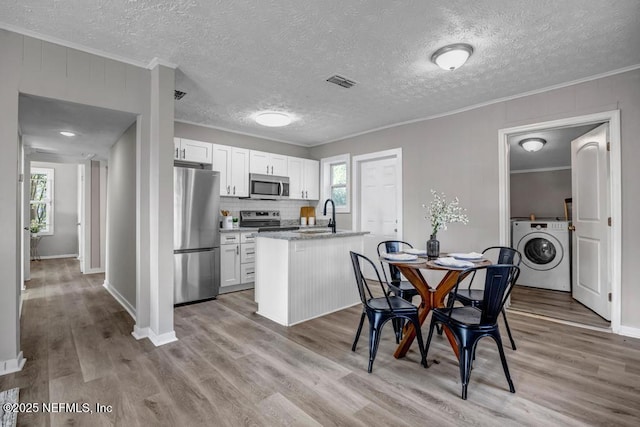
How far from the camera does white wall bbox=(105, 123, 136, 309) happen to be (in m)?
3.56

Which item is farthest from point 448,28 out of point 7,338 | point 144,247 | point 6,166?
point 7,338

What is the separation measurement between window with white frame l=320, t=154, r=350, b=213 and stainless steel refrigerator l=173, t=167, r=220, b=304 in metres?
2.44

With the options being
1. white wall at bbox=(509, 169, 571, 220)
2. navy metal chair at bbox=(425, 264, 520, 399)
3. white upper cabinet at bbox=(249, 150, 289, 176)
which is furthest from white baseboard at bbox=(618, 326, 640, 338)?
white upper cabinet at bbox=(249, 150, 289, 176)

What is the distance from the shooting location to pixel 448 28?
2410 mm

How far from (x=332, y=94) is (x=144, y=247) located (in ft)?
8.73

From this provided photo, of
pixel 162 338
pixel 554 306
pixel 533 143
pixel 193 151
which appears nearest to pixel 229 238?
pixel 193 151

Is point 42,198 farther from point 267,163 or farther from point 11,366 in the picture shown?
point 11,366

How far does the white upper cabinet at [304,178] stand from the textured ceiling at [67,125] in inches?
112

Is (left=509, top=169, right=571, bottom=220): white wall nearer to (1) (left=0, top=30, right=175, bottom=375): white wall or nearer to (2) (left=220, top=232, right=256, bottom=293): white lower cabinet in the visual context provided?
(2) (left=220, top=232, right=256, bottom=293): white lower cabinet

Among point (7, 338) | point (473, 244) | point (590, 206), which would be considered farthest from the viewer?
point (473, 244)

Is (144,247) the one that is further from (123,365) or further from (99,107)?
(99,107)

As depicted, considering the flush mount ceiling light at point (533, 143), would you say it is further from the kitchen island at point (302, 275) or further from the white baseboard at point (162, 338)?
the white baseboard at point (162, 338)

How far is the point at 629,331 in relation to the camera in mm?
3027

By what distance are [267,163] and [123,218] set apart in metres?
2.44
